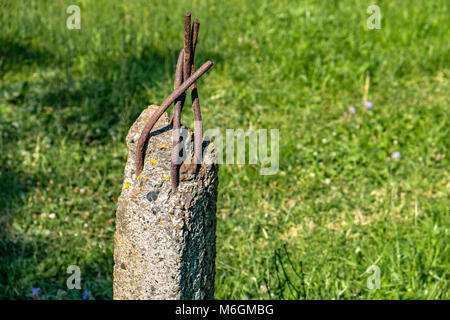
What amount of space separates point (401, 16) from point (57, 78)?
4069 millimetres

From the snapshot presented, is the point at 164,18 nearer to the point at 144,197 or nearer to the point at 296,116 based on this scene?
the point at 296,116

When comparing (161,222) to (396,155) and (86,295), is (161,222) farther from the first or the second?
(396,155)

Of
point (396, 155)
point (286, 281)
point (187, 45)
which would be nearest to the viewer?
point (187, 45)

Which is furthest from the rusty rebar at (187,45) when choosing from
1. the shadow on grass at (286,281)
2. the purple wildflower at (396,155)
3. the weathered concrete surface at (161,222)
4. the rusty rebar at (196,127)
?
the purple wildflower at (396,155)

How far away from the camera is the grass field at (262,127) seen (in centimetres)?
305

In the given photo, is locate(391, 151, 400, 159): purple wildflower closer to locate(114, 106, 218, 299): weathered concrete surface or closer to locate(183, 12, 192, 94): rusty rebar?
locate(114, 106, 218, 299): weathered concrete surface

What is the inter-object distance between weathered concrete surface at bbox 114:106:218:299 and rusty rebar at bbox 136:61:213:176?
3cm

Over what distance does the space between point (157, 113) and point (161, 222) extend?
0.36 meters

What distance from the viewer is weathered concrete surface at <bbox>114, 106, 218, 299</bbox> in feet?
5.42

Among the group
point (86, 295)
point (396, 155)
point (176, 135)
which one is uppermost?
point (176, 135)

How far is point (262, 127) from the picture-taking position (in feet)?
14.4

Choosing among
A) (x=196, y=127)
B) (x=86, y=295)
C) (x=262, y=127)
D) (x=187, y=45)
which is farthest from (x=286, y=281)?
(x=262, y=127)

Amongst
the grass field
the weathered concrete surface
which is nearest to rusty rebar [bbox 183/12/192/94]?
the weathered concrete surface
